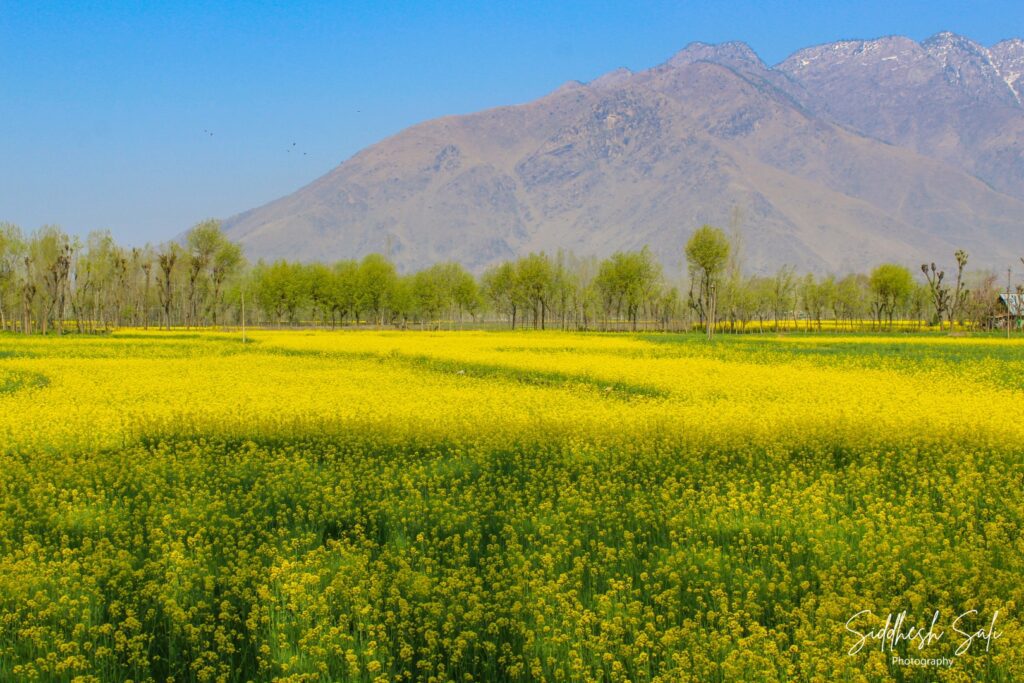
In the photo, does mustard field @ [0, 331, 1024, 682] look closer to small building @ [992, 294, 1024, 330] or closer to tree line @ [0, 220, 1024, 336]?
tree line @ [0, 220, 1024, 336]

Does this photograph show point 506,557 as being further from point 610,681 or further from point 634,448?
point 634,448

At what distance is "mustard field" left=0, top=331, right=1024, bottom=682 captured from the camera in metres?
6.47

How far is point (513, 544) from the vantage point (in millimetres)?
8641

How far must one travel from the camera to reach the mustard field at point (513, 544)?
647 cm

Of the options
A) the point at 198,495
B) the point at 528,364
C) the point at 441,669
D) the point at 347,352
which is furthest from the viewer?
the point at 347,352

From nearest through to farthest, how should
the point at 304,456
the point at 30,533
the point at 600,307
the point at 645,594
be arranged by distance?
the point at 645,594
the point at 30,533
the point at 304,456
the point at 600,307

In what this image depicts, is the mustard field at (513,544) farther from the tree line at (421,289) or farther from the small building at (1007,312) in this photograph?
the small building at (1007,312)

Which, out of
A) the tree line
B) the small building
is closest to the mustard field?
the tree line

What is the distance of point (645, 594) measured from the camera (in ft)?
25.1

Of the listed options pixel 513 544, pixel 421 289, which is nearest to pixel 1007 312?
pixel 421 289

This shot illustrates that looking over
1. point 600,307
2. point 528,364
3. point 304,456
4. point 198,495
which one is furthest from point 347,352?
point 600,307

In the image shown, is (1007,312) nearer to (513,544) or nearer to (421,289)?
(421,289)

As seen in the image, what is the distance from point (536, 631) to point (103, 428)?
43.4 ft

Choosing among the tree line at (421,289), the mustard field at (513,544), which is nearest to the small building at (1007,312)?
the tree line at (421,289)
